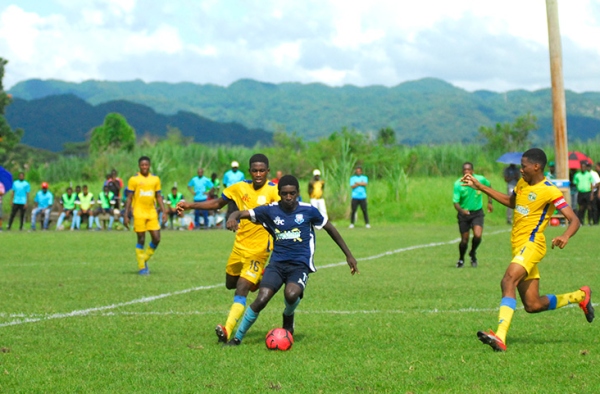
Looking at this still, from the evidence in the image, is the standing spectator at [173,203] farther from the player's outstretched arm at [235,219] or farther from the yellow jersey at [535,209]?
the yellow jersey at [535,209]

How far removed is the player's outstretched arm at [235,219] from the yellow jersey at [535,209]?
2.60 metres

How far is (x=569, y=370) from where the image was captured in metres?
7.34

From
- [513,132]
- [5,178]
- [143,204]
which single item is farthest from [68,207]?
[513,132]

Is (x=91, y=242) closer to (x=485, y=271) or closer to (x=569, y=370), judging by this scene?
(x=485, y=271)

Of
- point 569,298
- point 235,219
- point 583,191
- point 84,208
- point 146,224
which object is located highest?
point 235,219

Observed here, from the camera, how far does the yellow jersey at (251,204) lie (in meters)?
9.71

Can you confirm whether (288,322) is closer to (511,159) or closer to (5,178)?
(5,178)

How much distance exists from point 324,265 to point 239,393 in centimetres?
1119

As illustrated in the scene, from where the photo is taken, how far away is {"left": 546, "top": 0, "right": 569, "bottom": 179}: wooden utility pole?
2638 centimetres

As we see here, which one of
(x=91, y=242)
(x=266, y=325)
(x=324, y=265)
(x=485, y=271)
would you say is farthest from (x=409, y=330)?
(x=91, y=242)

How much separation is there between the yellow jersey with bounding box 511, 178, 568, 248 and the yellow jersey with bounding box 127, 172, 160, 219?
8.71 metres

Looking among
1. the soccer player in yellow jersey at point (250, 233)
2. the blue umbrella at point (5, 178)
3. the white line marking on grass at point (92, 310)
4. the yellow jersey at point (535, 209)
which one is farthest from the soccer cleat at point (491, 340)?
the blue umbrella at point (5, 178)

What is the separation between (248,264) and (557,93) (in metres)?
19.9

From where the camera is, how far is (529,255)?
8812 mm
